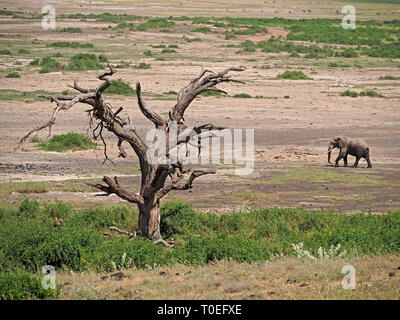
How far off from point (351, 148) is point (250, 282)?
14.8 meters

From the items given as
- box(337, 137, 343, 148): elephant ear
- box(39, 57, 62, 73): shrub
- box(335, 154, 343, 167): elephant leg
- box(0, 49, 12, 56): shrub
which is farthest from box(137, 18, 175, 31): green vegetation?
box(335, 154, 343, 167): elephant leg

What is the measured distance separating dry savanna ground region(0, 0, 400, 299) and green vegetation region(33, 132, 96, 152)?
0.45m

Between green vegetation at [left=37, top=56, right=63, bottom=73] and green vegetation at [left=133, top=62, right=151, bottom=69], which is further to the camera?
green vegetation at [left=133, top=62, right=151, bottom=69]

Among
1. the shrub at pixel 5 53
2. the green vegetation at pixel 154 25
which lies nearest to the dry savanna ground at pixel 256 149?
the shrub at pixel 5 53

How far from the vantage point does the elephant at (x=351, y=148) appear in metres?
24.0

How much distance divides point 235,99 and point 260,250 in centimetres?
2540

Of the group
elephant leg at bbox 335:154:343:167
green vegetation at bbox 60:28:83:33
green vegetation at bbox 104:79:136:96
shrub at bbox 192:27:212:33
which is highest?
green vegetation at bbox 60:28:83:33

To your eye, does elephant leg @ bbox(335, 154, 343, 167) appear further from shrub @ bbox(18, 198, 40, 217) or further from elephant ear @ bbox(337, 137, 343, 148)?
shrub @ bbox(18, 198, 40, 217)

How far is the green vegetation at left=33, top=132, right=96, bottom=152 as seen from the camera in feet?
84.7

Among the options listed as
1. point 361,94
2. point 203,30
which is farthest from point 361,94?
point 203,30

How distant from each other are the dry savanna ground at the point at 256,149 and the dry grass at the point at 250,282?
2 centimetres

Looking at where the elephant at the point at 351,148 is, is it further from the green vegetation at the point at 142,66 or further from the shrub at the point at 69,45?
the shrub at the point at 69,45

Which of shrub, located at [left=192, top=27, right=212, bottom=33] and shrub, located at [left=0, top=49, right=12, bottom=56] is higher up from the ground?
shrub, located at [left=192, top=27, right=212, bottom=33]
